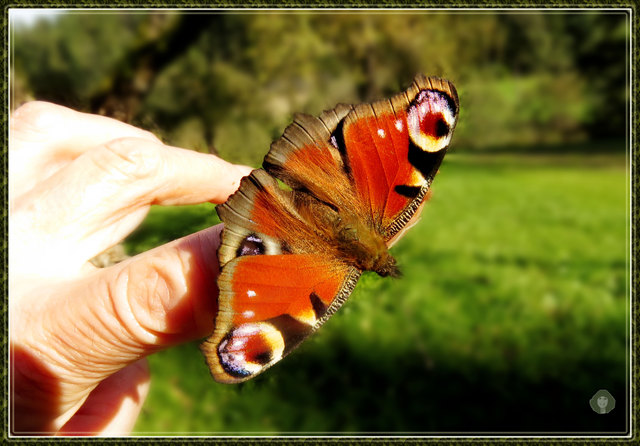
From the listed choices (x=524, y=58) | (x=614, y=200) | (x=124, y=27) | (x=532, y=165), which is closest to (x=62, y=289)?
(x=614, y=200)

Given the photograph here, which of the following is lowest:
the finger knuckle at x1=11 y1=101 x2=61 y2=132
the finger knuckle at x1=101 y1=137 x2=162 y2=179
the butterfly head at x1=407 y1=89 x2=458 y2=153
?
the finger knuckle at x1=101 y1=137 x2=162 y2=179

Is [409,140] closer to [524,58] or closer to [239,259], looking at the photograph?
[239,259]

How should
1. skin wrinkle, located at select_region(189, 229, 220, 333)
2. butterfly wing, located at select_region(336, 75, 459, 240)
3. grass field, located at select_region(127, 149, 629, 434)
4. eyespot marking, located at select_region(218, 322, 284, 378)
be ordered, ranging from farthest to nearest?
1. grass field, located at select_region(127, 149, 629, 434)
2. butterfly wing, located at select_region(336, 75, 459, 240)
3. skin wrinkle, located at select_region(189, 229, 220, 333)
4. eyespot marking, located at select_region(218, 322, 284, 378)

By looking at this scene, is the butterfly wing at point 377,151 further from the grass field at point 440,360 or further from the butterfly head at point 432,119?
the grass field at point 440,360

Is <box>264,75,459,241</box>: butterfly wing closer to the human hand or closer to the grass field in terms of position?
the grass field

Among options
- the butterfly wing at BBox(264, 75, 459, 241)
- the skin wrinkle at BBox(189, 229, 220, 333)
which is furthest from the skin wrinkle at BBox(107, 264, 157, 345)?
the butterfly wing at BBox(264, 75, 459, 241)

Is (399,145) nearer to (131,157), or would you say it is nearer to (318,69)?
(131,157)

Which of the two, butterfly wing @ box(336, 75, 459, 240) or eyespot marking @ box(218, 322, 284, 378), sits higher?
butterfly wing @ box(336, 75, 459, 240)
